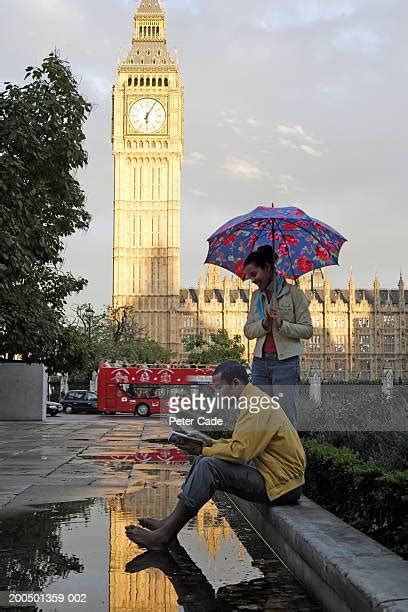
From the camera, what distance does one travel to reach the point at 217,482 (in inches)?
176

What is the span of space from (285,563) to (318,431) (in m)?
3.94

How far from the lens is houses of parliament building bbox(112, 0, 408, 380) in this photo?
95.6 m

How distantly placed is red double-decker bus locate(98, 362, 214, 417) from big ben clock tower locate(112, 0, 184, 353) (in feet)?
175

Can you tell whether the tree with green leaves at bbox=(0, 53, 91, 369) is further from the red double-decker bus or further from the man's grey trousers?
the red double-decker bus

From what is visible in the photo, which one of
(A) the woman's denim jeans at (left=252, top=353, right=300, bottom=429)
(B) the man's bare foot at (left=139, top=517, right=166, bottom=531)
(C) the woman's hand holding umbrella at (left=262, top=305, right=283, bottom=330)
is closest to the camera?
(B) the man's bare foot at (left=139, top=517, right=166, bottom=531)

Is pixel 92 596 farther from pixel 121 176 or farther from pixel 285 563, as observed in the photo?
pixel 121 176

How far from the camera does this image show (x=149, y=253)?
96.0 m

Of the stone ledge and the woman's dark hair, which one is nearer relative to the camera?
the stone ledge

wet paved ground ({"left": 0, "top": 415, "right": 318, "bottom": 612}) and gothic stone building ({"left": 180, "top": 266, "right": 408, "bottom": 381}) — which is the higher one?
gothic stone building ({"left": 180, "top": 266, "right": 408, "bottom": 381})

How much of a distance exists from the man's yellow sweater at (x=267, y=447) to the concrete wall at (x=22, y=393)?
2185cm

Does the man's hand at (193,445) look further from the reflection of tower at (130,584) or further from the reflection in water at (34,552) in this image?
the reflection in water at (34,552)

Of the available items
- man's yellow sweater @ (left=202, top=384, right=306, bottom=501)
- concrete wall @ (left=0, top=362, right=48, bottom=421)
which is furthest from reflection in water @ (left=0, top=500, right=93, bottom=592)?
concrete wall @ (left=0, top=362, right=48, bottom=421)

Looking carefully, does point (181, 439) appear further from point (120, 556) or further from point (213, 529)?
point (213, 529)

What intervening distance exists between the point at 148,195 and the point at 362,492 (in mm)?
93516
